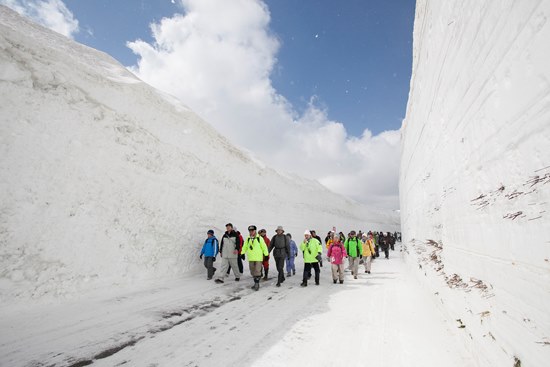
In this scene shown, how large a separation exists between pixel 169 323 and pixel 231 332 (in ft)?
3.62

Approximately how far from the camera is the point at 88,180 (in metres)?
7.65

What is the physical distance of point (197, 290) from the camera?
6.84 meters

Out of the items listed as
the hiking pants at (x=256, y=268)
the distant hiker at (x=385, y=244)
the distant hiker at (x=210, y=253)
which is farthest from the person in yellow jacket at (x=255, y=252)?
the distant hiker at (x=385, y=244)

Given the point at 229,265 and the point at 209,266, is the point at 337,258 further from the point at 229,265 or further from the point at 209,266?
the point at 209,266

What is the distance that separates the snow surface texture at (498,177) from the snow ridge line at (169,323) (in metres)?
4.02

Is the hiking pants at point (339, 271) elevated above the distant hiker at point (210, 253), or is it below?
below

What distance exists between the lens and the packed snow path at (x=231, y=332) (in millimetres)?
3250

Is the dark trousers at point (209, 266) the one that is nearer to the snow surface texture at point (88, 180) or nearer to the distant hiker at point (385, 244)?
the snow surface texture at point (88, 180)

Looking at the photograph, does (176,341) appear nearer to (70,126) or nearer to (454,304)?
(454,304)

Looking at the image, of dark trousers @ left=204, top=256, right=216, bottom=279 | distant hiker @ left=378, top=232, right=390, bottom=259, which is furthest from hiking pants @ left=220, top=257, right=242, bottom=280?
distant hiker @ left=378, top=232, right=390, bottom=259

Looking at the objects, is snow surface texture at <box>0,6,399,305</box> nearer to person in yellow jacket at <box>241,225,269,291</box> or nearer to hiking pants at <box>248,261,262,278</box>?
person in yellow jacket at <box>241,225,269,291</box>

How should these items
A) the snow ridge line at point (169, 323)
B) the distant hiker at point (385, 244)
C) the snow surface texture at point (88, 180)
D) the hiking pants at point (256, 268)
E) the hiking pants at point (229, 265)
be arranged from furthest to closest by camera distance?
the distant hiker at point (385, 244) < the hiking pants at point (229, 265) < the hiking pants at point (256, 268) < the snow surface texture at point (88, 180) < the snow ridge line at point (169, 323)

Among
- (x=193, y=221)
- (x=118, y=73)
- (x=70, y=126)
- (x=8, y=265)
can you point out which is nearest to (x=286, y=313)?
(x=8, y=265)

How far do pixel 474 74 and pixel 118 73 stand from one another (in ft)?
50.4
